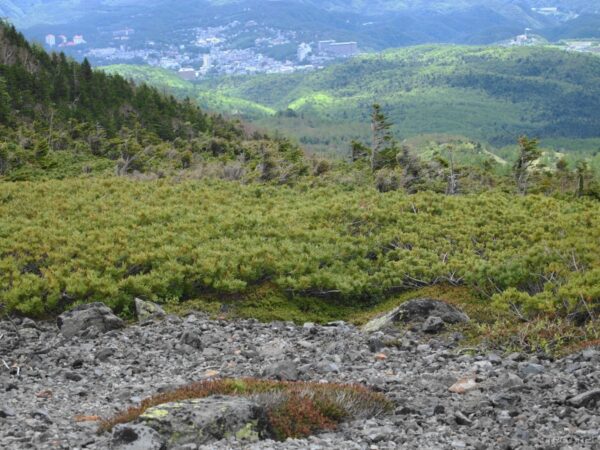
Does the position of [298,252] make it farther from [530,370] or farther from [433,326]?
[530,370]

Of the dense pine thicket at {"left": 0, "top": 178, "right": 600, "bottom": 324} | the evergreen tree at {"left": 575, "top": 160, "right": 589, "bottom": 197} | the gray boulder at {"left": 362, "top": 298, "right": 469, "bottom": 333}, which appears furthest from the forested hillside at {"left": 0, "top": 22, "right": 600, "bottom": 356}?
the evergreen tree at {"left": 575, "top": 160, "right": 589, "bottom": 197}

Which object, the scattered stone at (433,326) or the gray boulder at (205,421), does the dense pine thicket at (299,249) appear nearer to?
the scattered stone at (433,326)

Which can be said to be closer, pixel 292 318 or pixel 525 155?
pixel 292 318

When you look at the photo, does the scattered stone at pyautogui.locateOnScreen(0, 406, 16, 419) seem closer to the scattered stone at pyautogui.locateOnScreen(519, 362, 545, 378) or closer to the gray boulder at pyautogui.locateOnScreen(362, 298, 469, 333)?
Answer: the gray boulder at pyautogui.locateOnScreen(362, 298, 469, 333)

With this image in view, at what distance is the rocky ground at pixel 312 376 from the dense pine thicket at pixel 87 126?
850 inches

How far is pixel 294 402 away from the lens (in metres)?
7.63

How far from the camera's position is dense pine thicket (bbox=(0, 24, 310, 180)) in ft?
121

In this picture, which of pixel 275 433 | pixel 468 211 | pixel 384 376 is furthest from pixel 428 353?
pixel 468 211

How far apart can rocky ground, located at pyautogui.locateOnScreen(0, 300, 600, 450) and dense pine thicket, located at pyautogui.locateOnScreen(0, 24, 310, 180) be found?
21584 mm

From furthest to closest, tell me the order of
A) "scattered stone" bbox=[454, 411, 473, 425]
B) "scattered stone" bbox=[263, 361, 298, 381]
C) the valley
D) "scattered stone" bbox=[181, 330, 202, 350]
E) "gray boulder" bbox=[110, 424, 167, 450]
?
"scattered stone" bbox=[181, 330, 202, 350], "scattered stone" bbox=[263, 361, 298, 381], "scattered stone" bbox=[454, 411, 473, 425], the valley, "gray boulder" bbox=[110, 424, 167, 450]

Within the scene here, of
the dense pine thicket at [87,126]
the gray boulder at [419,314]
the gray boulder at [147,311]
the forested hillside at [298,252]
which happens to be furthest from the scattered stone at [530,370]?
the dense pine thicket at [87,126]

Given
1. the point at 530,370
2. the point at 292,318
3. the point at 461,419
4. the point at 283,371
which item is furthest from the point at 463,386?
the point at 292,318

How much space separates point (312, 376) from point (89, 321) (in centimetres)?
476

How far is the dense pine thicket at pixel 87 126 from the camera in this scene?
121 ft
